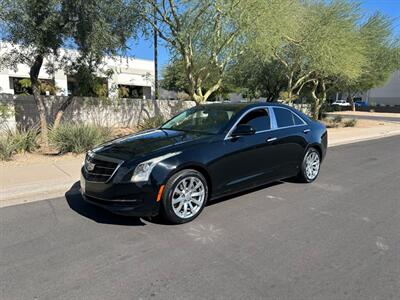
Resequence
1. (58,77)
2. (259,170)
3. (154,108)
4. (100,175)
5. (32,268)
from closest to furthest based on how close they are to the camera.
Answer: (32,268) < (100,175) < (259,170) < (154,108) < (58,77)

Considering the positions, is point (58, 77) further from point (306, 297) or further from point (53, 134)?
point (306, 297)

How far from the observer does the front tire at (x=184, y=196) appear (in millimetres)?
4359

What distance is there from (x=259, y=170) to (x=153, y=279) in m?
2.83

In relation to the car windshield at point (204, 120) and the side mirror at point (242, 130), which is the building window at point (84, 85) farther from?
the side mirror at point (242, 130)

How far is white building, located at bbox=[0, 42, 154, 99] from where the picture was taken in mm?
11406

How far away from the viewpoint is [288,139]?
6.05 meters

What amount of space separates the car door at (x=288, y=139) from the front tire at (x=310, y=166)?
7.7 inches

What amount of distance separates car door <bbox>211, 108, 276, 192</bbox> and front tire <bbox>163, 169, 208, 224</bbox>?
0.30m

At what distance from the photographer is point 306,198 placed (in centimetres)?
577

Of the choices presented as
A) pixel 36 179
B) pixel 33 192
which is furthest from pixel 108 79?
pixel 33 192

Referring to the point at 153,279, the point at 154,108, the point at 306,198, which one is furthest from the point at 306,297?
the point at 154,108

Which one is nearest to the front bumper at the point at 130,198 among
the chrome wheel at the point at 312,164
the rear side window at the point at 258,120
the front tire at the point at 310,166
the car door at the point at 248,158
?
the car door at the point at 248,158

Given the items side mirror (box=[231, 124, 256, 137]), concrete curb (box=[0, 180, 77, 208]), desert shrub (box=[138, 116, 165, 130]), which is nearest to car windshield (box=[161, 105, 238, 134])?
side mirror (box=[231, 124, 256, 137])

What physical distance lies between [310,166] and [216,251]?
11.9 feet
